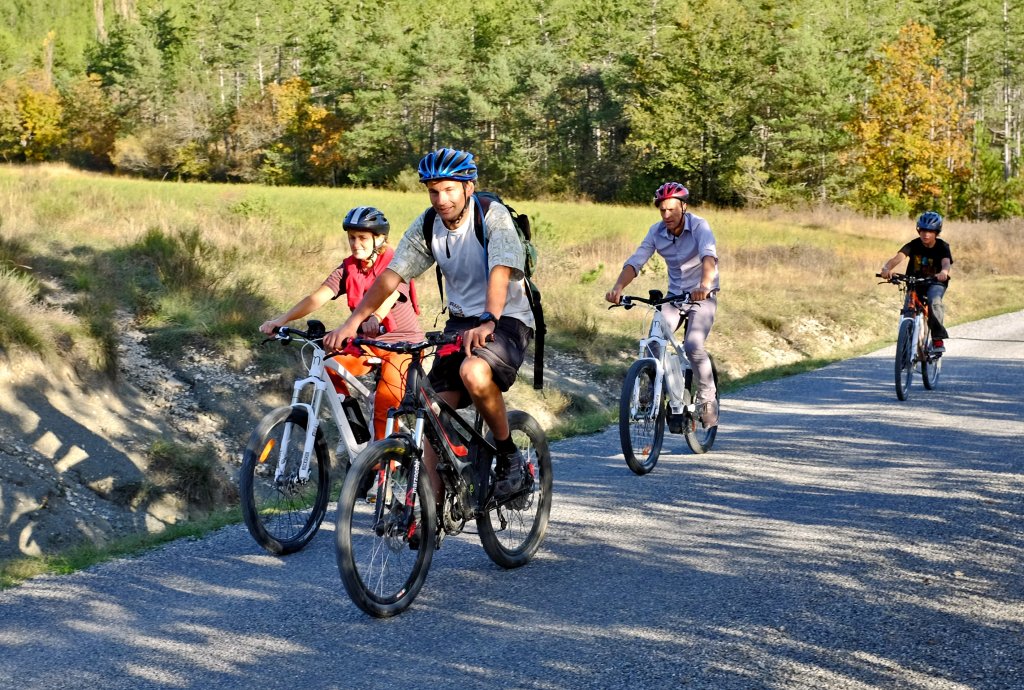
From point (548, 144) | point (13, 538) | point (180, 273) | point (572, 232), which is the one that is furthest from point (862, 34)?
point (13, 538)

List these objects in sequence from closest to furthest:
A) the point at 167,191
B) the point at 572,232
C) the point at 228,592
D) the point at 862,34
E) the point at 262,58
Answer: the point at 228,592
the point at 572,232
the point at 167,191
the point at 862,34
the point at 262,58

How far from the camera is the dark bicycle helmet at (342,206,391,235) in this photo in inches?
291

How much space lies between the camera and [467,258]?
570 centimetres


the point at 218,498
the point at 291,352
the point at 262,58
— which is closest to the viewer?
the point at 218,498

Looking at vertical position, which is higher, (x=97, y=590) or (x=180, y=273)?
(x=180, y=273)

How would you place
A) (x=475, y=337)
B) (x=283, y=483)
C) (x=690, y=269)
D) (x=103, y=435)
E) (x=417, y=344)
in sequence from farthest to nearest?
1. (x=103, y=435)
2. (x=690, y=269)
3. (x=283, y=483)
4. (x=417, y=344)
5. (x=475, y=337)

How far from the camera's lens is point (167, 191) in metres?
49.8

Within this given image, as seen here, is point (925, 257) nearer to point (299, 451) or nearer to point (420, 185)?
point (299, 451)

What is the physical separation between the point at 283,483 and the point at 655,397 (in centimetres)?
368

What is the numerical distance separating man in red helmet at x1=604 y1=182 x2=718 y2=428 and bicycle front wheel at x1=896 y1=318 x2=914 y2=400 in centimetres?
387

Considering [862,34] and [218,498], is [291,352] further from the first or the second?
[862,34]

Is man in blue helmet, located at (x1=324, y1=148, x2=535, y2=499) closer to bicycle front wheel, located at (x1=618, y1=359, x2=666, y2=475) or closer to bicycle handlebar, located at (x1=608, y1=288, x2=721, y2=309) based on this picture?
bicycle front wheel, located at (x1=618, y1=359, x2=666, y2=475)

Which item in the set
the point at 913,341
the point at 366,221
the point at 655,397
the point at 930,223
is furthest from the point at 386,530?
the point at 930,223

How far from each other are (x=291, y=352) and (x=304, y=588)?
801cm
